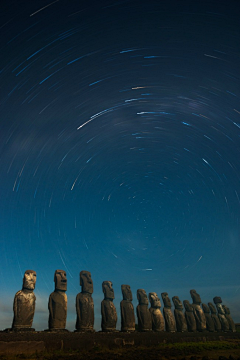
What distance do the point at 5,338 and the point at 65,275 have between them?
650 cm

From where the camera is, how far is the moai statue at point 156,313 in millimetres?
20688

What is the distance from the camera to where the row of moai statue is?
14.0m

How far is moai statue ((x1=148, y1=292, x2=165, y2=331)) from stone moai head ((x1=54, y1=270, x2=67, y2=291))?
939 cm

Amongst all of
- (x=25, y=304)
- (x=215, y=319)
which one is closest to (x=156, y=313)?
(x=215, y=319)

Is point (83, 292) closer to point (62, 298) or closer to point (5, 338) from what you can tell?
point (62, 298)

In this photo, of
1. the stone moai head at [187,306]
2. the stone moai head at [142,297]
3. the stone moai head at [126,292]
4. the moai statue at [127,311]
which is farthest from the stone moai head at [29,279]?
the stone moai head at [187,306]

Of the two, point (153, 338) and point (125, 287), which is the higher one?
point (125, 287)

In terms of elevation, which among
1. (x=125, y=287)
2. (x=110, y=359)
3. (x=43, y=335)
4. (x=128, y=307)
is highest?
(x=125, y=287)

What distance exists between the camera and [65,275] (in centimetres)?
1628

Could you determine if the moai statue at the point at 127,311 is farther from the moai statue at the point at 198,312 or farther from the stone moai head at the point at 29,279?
the moai statue at the point at 198,312

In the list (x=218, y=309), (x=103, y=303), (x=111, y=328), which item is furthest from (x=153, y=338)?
(x=218, y=309)

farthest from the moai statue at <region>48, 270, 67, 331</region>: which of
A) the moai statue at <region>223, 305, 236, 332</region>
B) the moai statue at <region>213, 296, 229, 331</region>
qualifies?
the moai statue at <region>223, 305, 236, 332</region>

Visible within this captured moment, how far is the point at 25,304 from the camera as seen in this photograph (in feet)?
44.9

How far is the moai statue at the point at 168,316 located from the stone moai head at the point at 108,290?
7.24 m
